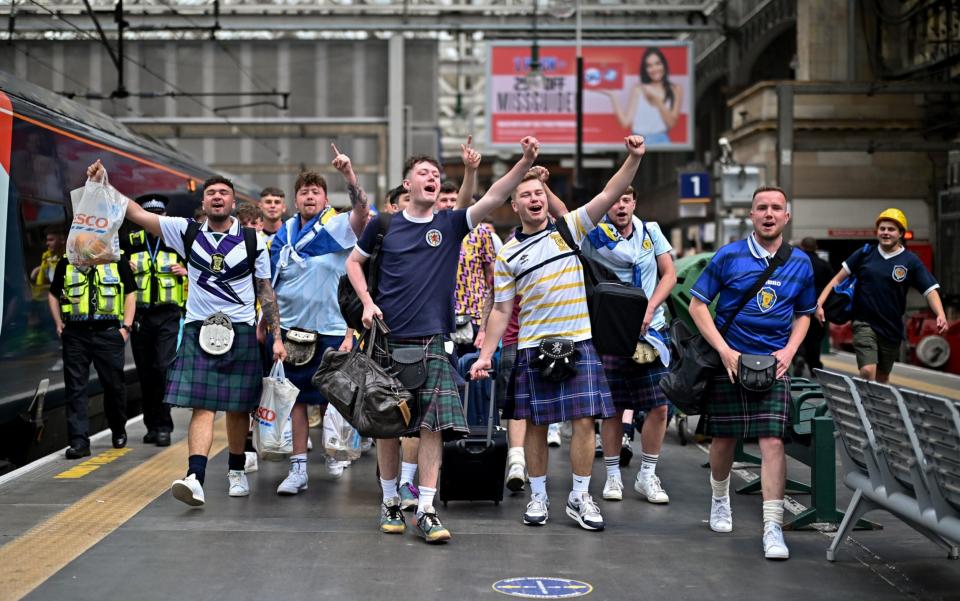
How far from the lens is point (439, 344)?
20.7 feet

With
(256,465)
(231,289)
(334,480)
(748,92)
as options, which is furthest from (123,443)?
(748,92)

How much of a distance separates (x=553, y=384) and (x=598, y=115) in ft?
96.6

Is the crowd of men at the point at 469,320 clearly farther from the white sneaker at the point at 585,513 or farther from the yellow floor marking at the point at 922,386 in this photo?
the yellow floor marking at the point at 922,386

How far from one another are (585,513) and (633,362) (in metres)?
1.32

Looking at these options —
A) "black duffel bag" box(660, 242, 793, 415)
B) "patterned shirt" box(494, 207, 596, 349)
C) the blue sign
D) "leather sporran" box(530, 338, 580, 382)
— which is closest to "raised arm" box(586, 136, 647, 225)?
"patterned shirt" box(494, 207, 596, 349)

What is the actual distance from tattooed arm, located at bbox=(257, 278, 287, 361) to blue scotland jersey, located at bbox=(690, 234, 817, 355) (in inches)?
95.7

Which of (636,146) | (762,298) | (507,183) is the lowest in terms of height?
(762,298)

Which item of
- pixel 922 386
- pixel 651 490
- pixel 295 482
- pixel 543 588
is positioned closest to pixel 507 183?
pixel 543 588

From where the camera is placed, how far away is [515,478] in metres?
7.52

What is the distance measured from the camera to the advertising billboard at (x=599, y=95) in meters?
34.6

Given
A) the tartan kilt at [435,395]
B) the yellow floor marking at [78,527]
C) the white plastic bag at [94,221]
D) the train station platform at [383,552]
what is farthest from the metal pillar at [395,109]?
the tartan kilt at [435,395]

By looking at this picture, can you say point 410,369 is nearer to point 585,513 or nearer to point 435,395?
point 435,395

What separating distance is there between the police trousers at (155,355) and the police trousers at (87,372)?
0.82 feet

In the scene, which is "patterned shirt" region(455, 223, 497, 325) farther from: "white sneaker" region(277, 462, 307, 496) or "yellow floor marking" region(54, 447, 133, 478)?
"yellow floor marking" region(54, 447, 133, 478)
